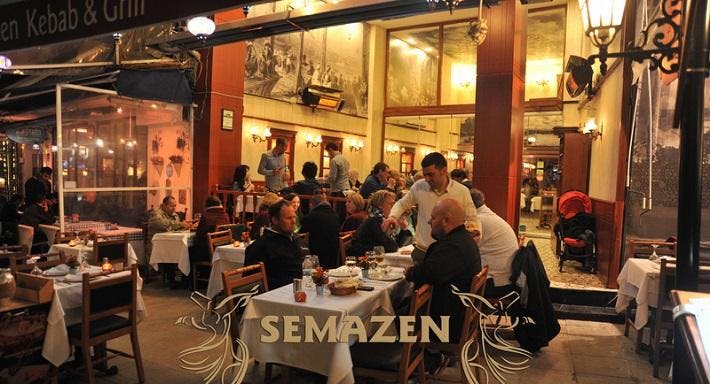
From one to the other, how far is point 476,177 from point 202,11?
558 cm

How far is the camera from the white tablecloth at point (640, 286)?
450 cm

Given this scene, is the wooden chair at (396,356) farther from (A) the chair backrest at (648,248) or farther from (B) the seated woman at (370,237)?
→ (A) the chair backrest at (648,248)

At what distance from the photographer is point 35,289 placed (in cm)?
329

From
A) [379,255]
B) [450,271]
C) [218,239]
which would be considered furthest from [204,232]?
[450,271]

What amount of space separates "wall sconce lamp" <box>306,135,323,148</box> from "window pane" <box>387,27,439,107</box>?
3.43m

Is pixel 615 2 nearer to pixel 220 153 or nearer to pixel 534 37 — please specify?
pixel 220 153

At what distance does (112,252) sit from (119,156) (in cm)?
329

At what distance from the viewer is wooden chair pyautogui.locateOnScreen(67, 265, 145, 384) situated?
11.1ft

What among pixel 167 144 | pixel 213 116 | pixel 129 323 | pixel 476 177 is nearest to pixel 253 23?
pixel 213 116

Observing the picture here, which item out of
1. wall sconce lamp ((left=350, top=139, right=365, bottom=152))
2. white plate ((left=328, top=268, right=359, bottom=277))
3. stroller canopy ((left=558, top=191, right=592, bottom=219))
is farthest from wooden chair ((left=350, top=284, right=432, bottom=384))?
wall sconce lamp ((left=350, top=139, right=365, bottom=152))

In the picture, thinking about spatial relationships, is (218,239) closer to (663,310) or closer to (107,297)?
(107,297)

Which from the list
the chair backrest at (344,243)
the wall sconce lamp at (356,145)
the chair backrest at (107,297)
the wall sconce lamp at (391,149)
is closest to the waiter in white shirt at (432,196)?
the chair backrest at (344,243)

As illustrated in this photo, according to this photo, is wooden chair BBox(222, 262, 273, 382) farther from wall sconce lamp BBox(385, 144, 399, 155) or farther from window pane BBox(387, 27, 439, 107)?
window pane BBox(387, 27, 439, 107)

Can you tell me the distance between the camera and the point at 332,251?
5184 mm
